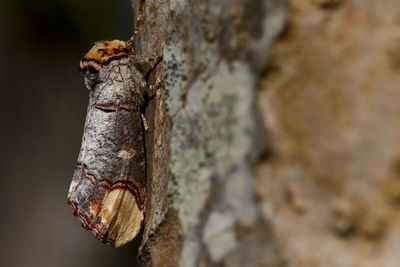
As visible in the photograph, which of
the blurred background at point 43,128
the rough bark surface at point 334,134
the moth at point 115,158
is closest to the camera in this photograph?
the rough bark surface at point 334,134

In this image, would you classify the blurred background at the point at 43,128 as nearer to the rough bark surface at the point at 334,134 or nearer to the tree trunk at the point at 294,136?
the tree trunk at the point at 294,136

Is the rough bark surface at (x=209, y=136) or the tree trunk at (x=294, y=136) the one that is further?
the rough bark surface at (x=209, y=136)

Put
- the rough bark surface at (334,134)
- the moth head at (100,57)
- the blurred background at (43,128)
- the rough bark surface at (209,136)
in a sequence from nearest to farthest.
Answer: the rough bark surface at (334,134), the rough bark surface at (209,136), the moth head at (100,57), the blurred background at (43,128)

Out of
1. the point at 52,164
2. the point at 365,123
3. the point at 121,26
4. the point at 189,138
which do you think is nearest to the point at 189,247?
the point at 189,138

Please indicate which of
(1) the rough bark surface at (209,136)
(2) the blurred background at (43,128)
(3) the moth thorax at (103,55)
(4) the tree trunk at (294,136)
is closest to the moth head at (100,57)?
(3) the moth thorax at (103,55)

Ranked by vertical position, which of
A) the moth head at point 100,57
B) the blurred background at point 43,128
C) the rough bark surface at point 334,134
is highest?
the blurred background at point 43,128

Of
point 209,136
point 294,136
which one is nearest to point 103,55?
point 209,136
